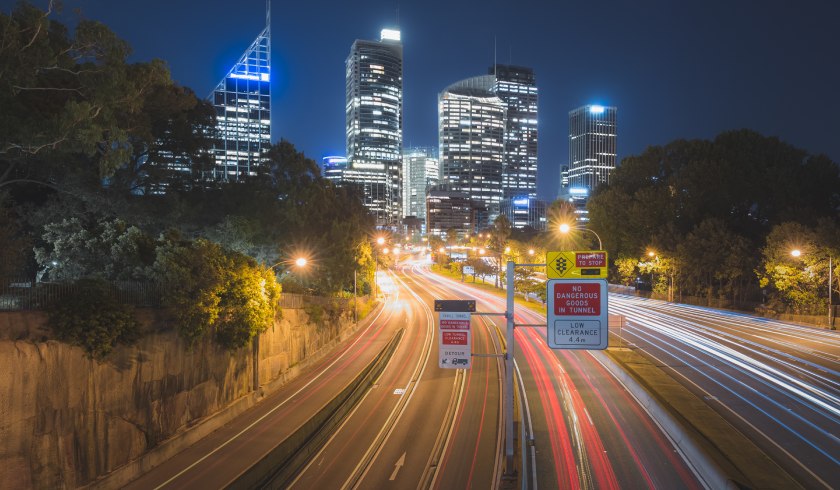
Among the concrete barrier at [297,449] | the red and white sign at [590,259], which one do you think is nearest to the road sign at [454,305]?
the red and white sign at [590,259]

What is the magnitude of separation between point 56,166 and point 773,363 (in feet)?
152

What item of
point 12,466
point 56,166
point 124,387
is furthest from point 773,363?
point 56,166


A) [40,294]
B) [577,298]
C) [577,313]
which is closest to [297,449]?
[40,294]

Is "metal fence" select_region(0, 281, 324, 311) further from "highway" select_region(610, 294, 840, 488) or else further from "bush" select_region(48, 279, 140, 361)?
"highway" select_region(610, 294, 840, 488)

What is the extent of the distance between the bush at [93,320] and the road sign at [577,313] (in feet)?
53.2

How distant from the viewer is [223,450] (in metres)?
23.1

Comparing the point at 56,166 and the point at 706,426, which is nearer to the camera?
the point at 706,426

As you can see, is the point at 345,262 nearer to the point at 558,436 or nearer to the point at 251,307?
the point at 251,307

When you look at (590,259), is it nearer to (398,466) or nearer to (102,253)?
(398,466)

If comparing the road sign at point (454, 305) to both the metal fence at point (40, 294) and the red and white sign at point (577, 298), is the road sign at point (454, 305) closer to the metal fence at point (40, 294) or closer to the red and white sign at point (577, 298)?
the red and white sign at point (577, 298)

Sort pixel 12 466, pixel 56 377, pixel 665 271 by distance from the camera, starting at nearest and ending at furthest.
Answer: pixel 12 466 → pixel 56 377 → pixel 665 271

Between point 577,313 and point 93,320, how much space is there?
17.3 m

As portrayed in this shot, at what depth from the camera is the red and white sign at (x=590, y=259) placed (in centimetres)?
1680

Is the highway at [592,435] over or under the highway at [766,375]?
under
